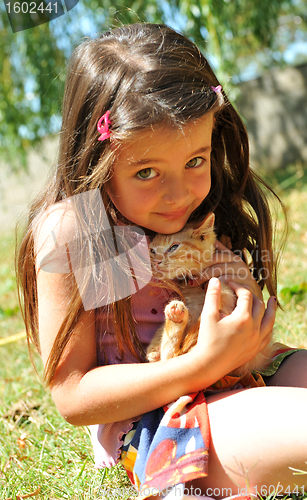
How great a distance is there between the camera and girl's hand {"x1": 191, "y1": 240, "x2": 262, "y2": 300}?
1.53m

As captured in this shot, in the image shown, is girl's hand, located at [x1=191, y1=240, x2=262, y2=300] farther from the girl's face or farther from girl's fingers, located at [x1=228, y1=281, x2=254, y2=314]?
the girl's face

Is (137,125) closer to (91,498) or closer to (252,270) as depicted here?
(252,270)

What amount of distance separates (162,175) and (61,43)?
431 centimetres

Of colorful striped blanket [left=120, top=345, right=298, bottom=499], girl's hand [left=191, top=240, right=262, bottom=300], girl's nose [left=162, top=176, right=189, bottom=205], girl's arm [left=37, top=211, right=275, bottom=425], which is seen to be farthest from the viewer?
girl's hand [left=191, top=240, right=262, bottom=300]

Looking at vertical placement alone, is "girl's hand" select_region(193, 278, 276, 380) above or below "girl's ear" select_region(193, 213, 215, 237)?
below

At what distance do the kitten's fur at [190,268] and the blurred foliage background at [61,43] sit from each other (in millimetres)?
2873

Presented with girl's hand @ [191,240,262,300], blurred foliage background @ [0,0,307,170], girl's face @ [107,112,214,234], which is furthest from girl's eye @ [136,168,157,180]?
blurred foliage background @ [0,0,307,170]

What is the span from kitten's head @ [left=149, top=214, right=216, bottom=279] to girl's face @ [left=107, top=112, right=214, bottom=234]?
11 cm

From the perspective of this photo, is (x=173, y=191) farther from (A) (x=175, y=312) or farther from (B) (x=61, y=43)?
(B) (x=61, y=43)

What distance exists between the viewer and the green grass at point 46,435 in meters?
1.43

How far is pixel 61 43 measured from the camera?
4.92m

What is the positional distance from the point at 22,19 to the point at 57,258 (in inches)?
165

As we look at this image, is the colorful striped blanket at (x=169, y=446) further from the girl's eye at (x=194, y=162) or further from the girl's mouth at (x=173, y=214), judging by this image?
the girl's eye at (x=194, y=162)

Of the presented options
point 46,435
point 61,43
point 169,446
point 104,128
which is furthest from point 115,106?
point 61,43
